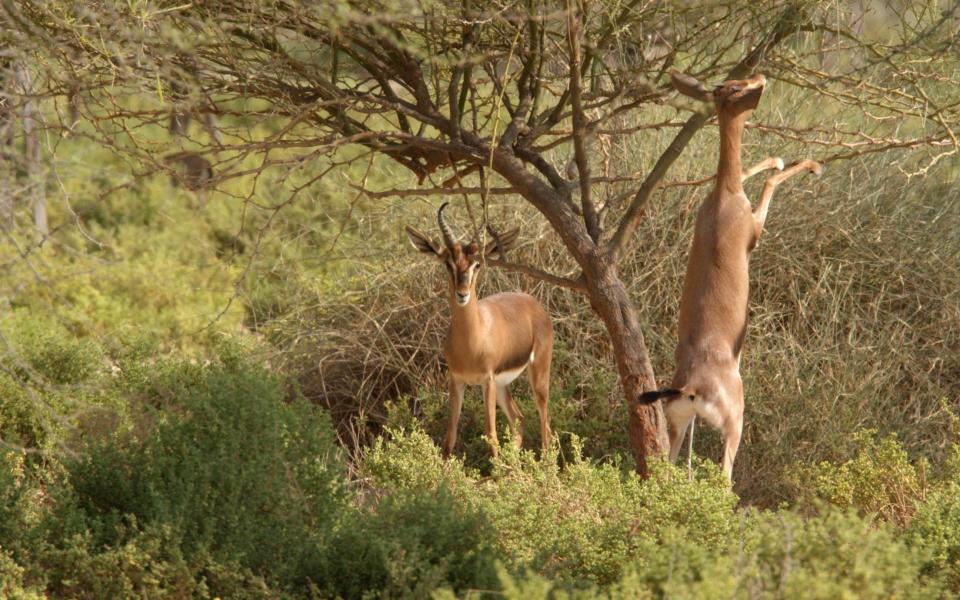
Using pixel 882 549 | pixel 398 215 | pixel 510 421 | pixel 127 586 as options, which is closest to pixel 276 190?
pixel 398 215

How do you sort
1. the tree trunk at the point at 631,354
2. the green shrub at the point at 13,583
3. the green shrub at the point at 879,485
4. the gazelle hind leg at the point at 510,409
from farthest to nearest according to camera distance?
the gazelle hind leg at the point at 510,409, the tree trunk at the point at 631,354, the green shrub at the point at 879,485, the green shrub at the point at 13,583

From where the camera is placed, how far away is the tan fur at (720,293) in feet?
15.8

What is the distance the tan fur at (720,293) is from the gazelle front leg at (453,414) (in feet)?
5.43

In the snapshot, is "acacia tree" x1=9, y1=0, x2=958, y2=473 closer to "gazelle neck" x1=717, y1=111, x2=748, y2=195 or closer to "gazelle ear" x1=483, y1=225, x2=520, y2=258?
"gazelle neck" x1=717, y1=111, x2=748, y2=195

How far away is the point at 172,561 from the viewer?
4000mm

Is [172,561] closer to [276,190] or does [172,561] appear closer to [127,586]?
[127,586]

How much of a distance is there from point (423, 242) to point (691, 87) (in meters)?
1.89

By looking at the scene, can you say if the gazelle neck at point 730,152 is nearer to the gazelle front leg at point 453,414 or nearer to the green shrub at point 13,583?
the gazelle front leg at point 453,414

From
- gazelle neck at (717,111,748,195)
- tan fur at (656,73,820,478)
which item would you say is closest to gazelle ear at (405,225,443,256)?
tan fur at (656,73,820,478)

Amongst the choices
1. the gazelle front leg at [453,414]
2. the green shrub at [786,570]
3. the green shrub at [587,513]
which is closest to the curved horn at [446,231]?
the gazelle front leg at [453,414]

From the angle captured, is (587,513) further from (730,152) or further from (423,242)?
(423,242)

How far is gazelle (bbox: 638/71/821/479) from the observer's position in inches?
189

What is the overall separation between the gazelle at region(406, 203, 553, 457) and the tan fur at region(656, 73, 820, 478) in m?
1.25

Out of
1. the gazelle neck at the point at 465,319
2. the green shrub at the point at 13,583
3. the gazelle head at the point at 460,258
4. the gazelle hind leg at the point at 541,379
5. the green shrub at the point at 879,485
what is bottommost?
the green shrub at the point at 13,583
